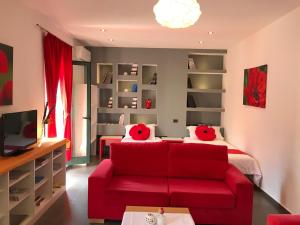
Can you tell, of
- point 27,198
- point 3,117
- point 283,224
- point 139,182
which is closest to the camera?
point 283,224

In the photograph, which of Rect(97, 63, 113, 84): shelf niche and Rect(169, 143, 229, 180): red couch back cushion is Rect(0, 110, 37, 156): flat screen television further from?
Rect(97, 63, 113, 84): shelf niche

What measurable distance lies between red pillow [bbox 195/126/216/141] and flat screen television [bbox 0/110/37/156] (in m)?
3.50

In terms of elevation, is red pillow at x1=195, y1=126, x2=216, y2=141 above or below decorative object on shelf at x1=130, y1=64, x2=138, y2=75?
below

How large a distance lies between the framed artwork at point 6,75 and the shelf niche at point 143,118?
3.79m

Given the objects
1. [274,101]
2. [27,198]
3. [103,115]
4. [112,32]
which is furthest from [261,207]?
[103,115]

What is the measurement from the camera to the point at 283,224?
1939 mm

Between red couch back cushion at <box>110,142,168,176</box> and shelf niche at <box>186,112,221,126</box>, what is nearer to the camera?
red couch back cushion at <box>110,142,168,176</box>

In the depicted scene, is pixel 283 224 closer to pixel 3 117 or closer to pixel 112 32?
pixel 3 117

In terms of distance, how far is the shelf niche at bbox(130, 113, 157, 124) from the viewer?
271 inches

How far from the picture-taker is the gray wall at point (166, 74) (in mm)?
6637

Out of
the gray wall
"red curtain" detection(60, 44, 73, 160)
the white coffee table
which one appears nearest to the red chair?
the white coffee table

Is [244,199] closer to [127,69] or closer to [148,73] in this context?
[148,73]

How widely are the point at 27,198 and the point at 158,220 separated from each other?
1565 mm

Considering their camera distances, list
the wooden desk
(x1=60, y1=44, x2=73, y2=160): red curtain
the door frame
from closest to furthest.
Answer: the wooden desk < (x1=60, y1=44, x2=73, y2=160): red curtain < the door frame
